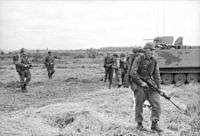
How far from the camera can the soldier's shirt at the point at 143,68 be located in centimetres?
841

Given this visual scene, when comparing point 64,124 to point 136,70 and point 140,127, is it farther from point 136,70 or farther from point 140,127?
point 136,70

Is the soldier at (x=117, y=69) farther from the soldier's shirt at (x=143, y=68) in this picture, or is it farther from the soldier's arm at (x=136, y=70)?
the soldier's arm at (x=136, y=70)

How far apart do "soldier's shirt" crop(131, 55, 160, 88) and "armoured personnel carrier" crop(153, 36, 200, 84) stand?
1148 cm

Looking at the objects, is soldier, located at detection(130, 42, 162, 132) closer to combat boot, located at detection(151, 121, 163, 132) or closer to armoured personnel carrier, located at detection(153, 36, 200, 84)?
combat boot, located at detection(151, 121, 163, 132)

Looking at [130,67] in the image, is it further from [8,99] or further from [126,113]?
[8,99]

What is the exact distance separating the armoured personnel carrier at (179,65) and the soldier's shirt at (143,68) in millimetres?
11481

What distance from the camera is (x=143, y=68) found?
8.52 meters

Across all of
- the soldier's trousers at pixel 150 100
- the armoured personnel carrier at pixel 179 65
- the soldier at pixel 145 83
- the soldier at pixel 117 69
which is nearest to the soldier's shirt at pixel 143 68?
the soldier at pixel 145 83

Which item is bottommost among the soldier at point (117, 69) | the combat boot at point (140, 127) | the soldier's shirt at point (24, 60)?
the combat boot at point (140, 127)

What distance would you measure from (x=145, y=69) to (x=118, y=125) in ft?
4.24

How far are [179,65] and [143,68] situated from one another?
468 inches

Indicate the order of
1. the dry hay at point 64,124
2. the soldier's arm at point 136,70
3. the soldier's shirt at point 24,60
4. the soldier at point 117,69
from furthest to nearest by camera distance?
1. the soldier at point 117,69
2. the soldier's shirt at point 24,60
3. the soldier's arm at point 136,70
4. the dry hay at point 64,124

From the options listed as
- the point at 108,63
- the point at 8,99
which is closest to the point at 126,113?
the point at 8,99

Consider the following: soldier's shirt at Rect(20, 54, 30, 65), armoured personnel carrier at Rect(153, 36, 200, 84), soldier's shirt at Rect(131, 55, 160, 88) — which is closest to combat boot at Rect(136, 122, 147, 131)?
soldier's shirt at Rect(131, 55, 160, 88)
